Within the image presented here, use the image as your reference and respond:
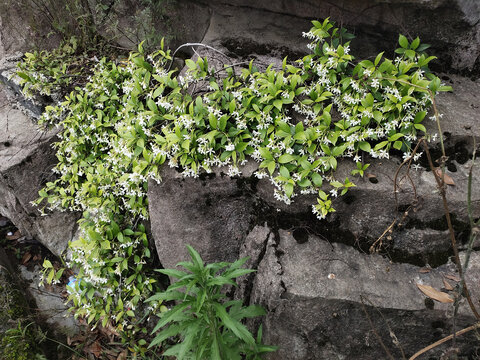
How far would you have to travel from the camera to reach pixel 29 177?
4.49 m

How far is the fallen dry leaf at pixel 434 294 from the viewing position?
8.70ft

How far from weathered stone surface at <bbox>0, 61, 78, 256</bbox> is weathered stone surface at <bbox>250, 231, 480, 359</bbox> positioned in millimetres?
3189

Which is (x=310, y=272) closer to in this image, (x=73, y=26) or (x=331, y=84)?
(x=331, y=84)

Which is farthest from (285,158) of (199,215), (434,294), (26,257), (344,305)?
(26,257)

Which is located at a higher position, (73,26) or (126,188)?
(73,26)

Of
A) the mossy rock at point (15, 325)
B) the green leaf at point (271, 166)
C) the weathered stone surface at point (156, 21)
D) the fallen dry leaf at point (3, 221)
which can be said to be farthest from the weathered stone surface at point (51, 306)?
the weathered stone surface at point (156, 21)

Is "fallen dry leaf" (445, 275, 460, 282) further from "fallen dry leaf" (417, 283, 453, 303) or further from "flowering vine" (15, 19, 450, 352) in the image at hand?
"flowering vine" (15, 19, 450, 352)

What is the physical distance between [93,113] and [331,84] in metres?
2.76

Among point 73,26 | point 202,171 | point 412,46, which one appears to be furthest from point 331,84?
point 73,26

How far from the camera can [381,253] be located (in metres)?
2.94

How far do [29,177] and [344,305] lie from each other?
4.24 metres

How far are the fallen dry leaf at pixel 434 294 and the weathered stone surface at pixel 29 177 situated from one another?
4250 millimetres

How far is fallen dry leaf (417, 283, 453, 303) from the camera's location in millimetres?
2652

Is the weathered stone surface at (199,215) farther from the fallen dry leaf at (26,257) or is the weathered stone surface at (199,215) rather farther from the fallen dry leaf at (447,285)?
the fallen dry leaf at (26,257)
